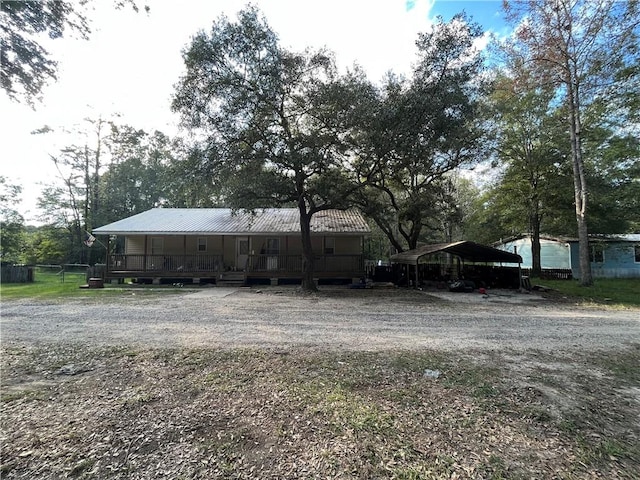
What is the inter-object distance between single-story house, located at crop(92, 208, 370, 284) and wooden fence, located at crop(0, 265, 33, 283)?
188 inches

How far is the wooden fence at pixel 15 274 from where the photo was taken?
17.1 meters

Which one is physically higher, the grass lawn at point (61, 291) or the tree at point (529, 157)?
the tree at point (529, 157)

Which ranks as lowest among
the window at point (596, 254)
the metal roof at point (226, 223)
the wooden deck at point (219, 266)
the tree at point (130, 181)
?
the wooden deck at point (219, 266)

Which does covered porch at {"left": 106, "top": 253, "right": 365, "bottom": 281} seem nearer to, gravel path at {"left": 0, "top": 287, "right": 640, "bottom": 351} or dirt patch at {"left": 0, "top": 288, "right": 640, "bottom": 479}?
gravel path at {"left": 0, "top": 287, "right": 640, "bottom": 351}

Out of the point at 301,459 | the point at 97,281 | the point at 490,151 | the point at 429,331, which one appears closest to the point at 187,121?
the point at 97,281

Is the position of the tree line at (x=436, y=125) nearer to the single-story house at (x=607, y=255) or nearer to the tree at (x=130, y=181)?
the single-story house at (x=607, y=255)

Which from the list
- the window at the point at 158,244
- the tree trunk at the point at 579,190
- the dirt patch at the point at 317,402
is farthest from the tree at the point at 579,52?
the window at the point at 158,244

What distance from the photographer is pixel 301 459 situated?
2.50 metres

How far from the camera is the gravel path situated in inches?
224

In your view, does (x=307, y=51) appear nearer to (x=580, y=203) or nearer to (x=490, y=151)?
(x=490, y=151)

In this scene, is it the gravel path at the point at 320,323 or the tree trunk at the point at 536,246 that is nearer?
the gravel path at the point at 320,323

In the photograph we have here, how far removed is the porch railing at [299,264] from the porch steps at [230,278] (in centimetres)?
53

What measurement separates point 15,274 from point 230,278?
38.3 ft

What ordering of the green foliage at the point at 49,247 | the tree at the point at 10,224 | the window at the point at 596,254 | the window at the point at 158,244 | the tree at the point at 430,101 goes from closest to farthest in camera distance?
the tree at the point at 430,101
the window at the point at 158,244
the window at the point at 596,254
the tree at the point at 10,224
the green foliage at the point at 49,247
